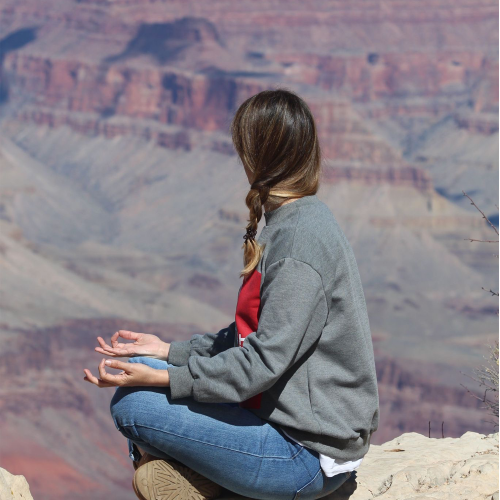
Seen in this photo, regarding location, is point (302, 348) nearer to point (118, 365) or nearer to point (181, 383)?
point (181, 383)

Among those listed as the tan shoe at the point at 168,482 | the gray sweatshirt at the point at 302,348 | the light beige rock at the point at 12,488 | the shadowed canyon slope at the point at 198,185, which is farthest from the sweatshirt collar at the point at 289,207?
the shadowed canyon slope at the point at 198,185

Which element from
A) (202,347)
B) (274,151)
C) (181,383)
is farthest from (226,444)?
(274,151)

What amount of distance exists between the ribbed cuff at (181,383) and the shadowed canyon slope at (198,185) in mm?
35779

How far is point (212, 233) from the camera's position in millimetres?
60250

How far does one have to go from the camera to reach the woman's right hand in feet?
9.29

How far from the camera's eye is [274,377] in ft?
7.41

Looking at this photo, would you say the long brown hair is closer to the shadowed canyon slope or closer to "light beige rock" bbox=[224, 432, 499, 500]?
"light beige rock" bbox=[224, 432, 499, 500]

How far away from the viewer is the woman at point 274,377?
7.57 ft

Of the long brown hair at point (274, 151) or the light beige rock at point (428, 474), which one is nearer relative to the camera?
the long brown hair at point (274, 151)

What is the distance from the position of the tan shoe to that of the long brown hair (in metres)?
0.65

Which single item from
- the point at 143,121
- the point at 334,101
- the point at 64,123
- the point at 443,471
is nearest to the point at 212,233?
the point at 334,101

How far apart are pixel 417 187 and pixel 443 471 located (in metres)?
60.5

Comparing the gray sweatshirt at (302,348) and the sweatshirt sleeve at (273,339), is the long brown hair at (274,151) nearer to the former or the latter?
the gray sweatshirt at (302,348)

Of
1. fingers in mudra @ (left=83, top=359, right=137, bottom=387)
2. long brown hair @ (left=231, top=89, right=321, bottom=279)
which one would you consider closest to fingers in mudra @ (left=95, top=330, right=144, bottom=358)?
fingers in mudra @ (left=83, top=359, right=137, bottom=387)
